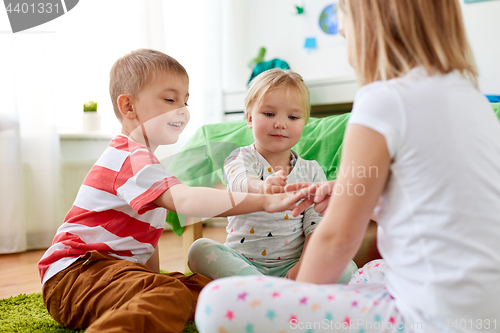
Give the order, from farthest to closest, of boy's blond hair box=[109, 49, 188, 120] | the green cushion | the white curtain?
the white curtain, the green cushion, boy's blond hair box=[109, 49, 188, 120]

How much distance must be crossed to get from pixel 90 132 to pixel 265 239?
1436 mm

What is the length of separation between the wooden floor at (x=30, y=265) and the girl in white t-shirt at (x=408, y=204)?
0.99 metres

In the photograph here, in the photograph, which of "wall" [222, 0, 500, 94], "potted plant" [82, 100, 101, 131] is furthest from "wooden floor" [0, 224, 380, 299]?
"wall" [222, 0, 500, 94]

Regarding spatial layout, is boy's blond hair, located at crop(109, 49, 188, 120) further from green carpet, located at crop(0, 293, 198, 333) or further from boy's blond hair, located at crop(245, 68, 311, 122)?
green carpet, located at crop(0, 293, 198, 333)

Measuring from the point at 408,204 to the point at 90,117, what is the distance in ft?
6.40

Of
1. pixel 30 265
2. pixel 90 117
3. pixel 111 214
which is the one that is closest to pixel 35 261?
pixel 30 265

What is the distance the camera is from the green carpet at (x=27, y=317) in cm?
88

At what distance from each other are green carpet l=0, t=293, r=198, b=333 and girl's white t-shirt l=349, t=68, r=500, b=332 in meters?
0.53

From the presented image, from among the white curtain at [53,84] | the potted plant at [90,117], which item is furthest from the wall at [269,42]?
the potted plant at [90,117]

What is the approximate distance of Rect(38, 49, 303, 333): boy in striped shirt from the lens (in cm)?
77

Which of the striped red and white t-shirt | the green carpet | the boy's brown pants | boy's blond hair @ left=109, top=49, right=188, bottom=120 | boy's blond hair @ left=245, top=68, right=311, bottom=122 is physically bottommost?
the green carpet

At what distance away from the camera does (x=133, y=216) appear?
0.93 m

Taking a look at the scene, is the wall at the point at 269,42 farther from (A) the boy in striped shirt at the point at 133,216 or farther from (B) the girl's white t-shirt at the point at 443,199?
(B) the girl's white t-shirt at the point at 443,199

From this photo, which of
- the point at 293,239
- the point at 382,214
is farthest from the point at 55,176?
the point at 382,214
